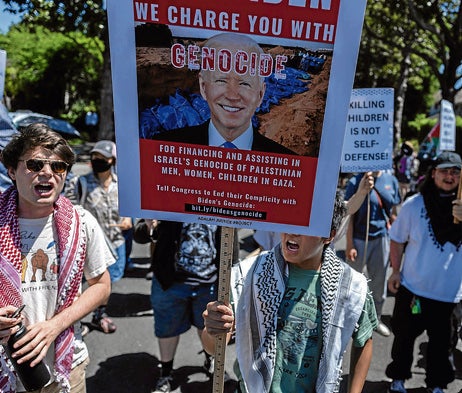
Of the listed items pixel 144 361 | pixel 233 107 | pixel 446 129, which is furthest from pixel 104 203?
pixel 446 129

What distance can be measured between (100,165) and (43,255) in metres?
2.43

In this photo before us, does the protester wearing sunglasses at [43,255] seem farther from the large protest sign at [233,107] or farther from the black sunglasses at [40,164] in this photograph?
the large protest sign at [233,107]

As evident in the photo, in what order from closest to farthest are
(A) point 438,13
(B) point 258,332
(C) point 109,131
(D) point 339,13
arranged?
(D) point 339,13 → (B) point 258,332 → (A) point 438,13 → (C) point 109,131

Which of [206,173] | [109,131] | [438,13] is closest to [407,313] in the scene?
[206,173]

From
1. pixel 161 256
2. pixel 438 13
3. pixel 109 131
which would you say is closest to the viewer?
pixel 161 256

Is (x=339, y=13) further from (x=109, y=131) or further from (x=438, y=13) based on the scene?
(x=109, y=131)

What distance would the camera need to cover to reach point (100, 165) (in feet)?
14.0

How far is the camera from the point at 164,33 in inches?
55.2

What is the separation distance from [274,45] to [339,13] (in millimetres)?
204

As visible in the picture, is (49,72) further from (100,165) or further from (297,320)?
(297,320)

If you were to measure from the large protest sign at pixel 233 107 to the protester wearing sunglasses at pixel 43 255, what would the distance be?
1.81 feet

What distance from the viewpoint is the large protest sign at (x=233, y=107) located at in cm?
137

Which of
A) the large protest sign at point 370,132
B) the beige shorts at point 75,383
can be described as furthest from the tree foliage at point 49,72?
the beige shorts at point 75,383

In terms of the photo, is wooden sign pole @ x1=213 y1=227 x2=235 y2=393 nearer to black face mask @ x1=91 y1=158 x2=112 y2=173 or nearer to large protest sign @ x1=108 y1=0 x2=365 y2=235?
large protest sign @ x1=108 y1=0 x2=365 y2=235
